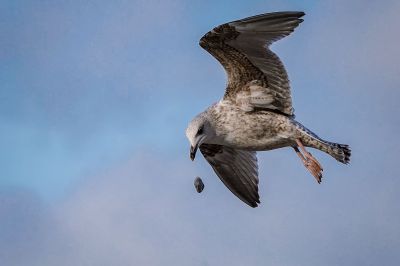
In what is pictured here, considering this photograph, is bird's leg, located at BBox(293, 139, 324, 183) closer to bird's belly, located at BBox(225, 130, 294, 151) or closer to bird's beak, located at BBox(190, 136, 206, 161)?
bird's belly, located at BBox(225, 130, 294, 151)

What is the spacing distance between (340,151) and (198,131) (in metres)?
2.50

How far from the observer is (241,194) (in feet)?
58.5

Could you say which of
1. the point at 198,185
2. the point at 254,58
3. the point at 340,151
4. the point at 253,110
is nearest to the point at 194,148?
the point at 198,185

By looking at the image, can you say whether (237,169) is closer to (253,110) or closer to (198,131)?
(253,110)

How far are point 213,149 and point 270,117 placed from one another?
8.15ft

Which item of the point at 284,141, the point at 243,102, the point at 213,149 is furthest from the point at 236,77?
the point at 213,149

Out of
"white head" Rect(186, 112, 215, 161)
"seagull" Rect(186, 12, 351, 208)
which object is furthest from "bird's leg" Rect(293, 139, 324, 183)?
"white head" Rect(186, 112, 215, 161)

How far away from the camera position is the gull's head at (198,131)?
15.1 m

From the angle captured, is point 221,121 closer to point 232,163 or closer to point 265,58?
point 265,58

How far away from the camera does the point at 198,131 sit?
1521 cm

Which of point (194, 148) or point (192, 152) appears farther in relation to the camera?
point (194, 148)

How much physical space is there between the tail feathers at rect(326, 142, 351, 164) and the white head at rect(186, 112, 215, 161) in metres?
2.08

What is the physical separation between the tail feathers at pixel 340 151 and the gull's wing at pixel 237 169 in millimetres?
2544

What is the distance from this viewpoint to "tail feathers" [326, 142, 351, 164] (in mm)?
15453
